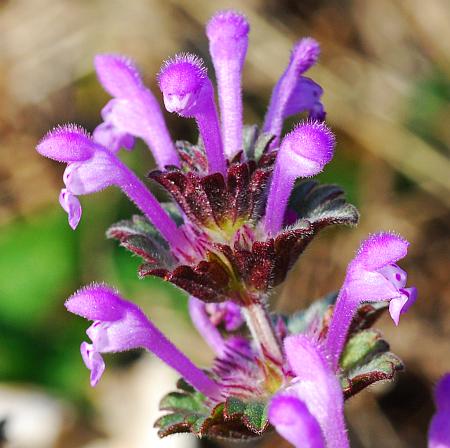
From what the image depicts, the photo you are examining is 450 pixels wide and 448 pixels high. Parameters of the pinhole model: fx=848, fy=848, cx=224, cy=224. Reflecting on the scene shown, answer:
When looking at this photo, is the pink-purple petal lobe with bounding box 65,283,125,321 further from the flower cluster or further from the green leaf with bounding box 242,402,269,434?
the green leaf with bounding box 242,402,269,434

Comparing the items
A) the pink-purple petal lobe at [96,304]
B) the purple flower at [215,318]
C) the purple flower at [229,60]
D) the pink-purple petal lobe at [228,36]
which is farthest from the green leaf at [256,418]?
the pink-purple petal lobe at [228,36]

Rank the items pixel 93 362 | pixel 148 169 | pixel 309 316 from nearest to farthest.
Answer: pixel 93 362, pixel 309 316, pixel 148 169

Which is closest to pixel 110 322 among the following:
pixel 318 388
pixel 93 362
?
pixel 93 362

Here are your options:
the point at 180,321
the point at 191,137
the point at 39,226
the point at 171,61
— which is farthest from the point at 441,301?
the point at 171,61

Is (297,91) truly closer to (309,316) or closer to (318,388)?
(309,316)

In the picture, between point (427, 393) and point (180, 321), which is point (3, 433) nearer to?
point (180, 321)

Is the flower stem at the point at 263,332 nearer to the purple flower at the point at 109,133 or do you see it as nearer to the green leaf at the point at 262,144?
the green leaf at the point at 262,144

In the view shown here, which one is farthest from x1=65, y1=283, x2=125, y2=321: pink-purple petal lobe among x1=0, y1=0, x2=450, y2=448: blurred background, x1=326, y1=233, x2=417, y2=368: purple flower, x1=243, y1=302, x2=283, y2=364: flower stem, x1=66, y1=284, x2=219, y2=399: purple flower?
x1=0, y1=0, x2=450, y2=448: blurred background
